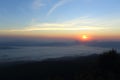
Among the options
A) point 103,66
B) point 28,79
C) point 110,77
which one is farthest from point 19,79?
point 110,77

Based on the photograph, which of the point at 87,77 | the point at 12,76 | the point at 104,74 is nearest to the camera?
the point at 87,77

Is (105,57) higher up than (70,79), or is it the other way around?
(105,57)

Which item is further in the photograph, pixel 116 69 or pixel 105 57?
pixel 105 57

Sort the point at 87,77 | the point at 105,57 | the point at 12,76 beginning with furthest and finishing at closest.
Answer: the point at 12,76
the point at 105,57
the point at 87,77

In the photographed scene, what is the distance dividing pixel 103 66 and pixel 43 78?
5759 mm

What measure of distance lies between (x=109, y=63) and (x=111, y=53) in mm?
1809

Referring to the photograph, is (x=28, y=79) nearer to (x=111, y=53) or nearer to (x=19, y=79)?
(x=19, y=79)

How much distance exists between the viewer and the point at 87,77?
18453mm

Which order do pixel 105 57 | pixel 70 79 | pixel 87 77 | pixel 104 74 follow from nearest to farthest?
pixel 87 77, pixel 104 74, pixel 70 79, pixel 105 57

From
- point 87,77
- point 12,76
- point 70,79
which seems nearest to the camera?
point 87,77

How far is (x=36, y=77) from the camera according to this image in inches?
1006

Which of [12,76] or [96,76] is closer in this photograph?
[96,76]

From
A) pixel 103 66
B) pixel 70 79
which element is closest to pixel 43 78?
pixel 70 79

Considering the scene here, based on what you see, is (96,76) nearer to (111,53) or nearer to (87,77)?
(87,77)
